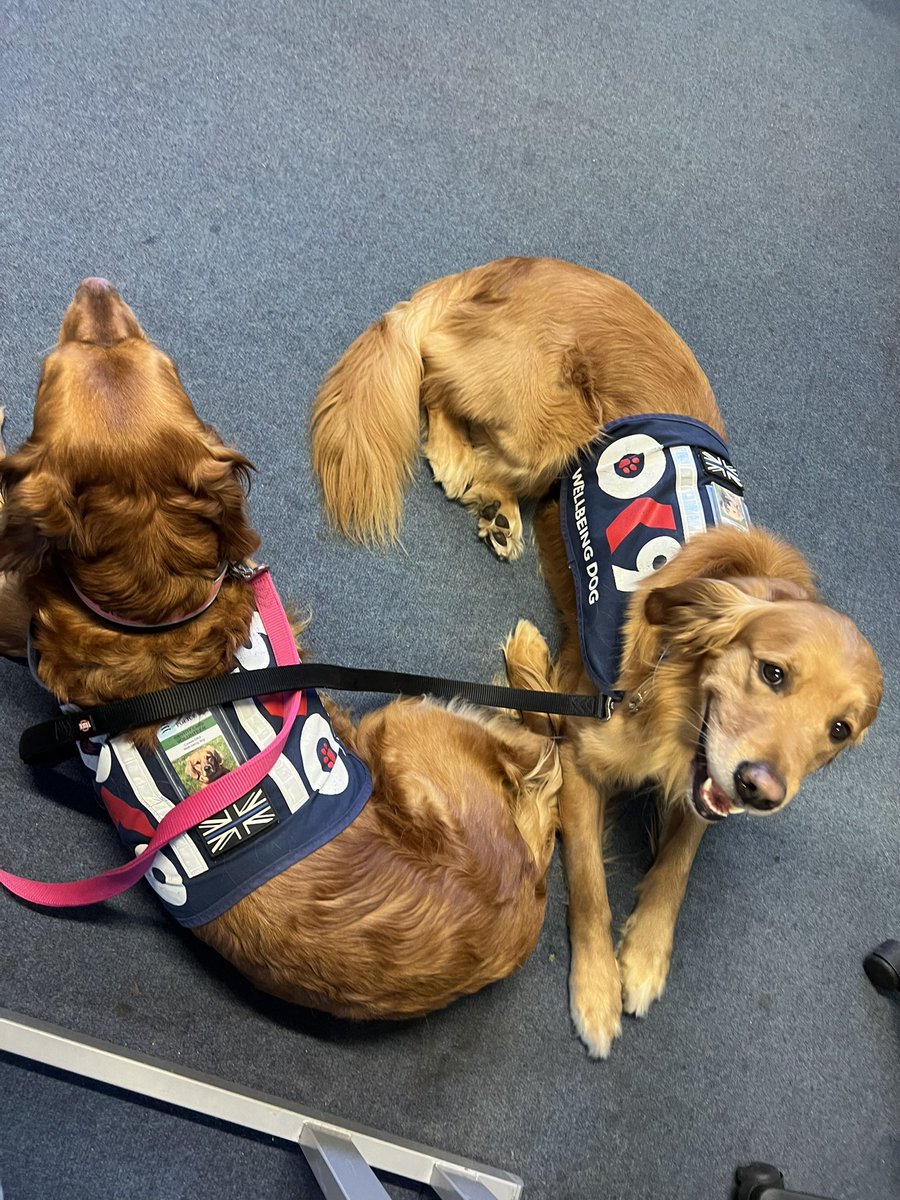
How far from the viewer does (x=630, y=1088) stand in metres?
2.16

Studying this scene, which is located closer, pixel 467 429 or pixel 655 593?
pixel 655 593

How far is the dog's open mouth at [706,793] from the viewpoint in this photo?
5.30ft

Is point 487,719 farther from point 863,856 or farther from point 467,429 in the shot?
point 863,856

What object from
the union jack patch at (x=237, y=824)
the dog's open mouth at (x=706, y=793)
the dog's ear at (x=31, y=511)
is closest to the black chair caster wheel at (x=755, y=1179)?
the dog's open mouth at (x=706, y=793)

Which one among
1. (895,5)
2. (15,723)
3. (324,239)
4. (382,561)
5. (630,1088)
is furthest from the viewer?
(895,5)

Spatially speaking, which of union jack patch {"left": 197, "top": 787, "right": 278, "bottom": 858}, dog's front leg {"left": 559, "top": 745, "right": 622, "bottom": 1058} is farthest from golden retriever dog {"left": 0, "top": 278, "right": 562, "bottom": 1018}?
dog's front leg {"left": 559, "top": 745, "right": 622, "bottom": 1058}

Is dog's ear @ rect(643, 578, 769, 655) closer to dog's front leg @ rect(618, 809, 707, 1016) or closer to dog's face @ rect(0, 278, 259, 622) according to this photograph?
dog's front leg @ rect(618, 809, 707, 1016)

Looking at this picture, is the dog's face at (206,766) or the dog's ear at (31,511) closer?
the dog's ear at (31,511)

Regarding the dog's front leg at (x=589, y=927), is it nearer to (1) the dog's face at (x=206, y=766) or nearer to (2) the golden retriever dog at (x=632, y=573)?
(2) the golden retriever dog at (x=632, y=573)

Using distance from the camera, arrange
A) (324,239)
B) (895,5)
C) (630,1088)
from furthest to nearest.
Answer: (895,5) < (324,239) < (630,1088)

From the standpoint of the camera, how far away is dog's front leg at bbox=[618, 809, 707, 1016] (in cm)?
215

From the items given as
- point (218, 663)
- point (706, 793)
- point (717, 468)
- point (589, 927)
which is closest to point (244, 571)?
point (218, 663)

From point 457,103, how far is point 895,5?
2.29 meters

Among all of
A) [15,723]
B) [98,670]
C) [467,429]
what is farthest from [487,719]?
[15,723]
